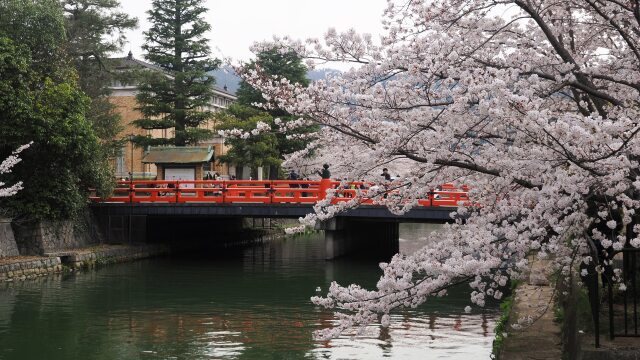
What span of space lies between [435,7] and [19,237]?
21.5 m

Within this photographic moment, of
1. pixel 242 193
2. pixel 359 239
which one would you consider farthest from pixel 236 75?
pixel 359 239

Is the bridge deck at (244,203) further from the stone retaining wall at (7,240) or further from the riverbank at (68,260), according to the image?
the stone retaining wall at (7,240)

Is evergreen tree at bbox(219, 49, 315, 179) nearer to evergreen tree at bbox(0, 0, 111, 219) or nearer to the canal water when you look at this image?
evergreen tree at bbox(0, 0, 111, 219)

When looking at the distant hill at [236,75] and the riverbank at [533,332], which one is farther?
the distant hill at [236,75]

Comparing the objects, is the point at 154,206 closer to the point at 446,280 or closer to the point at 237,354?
the point at 237,354

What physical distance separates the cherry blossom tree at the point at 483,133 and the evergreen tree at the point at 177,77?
3007 cm

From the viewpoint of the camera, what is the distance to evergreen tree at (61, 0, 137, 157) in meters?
35.2

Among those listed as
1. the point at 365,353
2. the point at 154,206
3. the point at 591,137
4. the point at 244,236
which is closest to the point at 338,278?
the point at 154,206

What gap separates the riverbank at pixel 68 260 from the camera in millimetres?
23141

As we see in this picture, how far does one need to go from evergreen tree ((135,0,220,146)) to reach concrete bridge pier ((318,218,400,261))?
896cm

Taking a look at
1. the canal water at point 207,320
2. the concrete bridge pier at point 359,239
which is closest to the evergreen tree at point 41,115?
the canal water at point 207,320

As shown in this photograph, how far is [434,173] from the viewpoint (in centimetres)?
797

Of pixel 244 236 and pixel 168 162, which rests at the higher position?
pixel 168 162

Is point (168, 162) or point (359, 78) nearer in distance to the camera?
point (359, 78)
